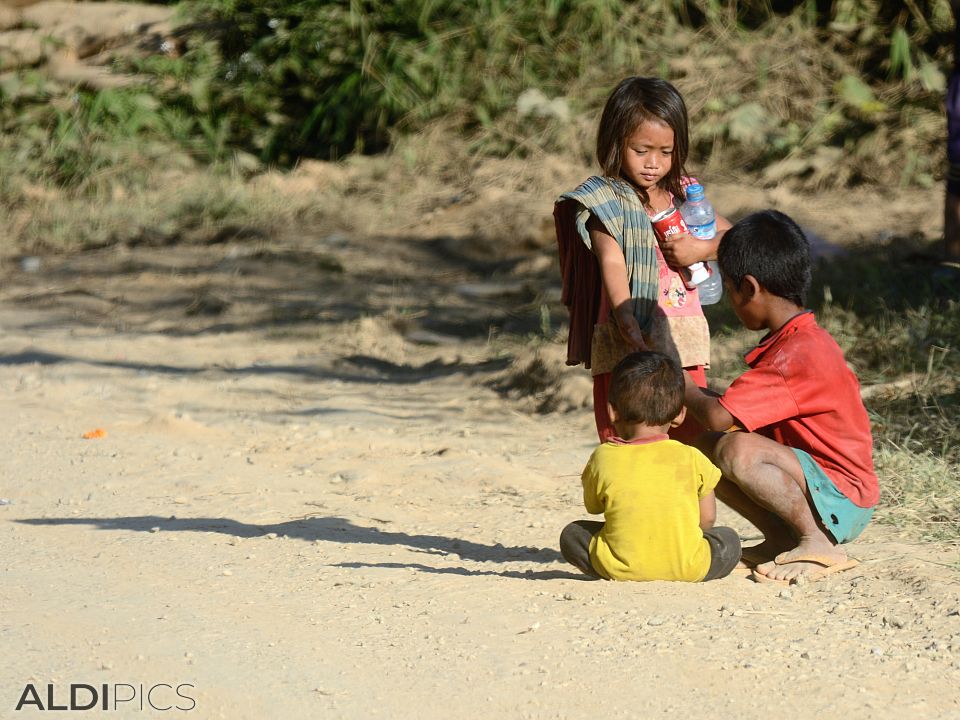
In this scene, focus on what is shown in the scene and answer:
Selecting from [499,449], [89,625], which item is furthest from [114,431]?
[89,625]

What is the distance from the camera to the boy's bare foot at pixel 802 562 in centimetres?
324

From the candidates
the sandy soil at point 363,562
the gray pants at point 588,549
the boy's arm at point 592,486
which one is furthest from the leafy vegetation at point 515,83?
the boy's arm at point 592,486

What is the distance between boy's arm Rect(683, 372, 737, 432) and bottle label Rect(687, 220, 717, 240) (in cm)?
41

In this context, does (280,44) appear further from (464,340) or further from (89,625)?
(89,625)

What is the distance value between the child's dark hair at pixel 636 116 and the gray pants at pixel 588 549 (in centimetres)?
88

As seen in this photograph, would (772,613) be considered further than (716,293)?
No

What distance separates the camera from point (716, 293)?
3.60 m

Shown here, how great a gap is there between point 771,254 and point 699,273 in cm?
30

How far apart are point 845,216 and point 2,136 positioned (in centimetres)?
707

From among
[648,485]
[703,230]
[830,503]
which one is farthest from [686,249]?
[830,503]

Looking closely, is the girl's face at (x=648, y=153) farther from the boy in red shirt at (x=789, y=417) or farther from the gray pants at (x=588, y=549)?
the gray pants at (x=588, y=549)

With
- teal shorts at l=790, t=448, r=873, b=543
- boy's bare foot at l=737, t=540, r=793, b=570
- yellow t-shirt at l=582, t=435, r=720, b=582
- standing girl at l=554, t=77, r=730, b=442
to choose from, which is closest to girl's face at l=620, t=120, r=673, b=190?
standing girl at l=554, t=77, r=730, b=442

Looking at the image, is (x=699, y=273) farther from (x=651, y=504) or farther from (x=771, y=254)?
(x=651, y=504)

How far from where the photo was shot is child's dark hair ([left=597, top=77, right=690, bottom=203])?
320 cm
